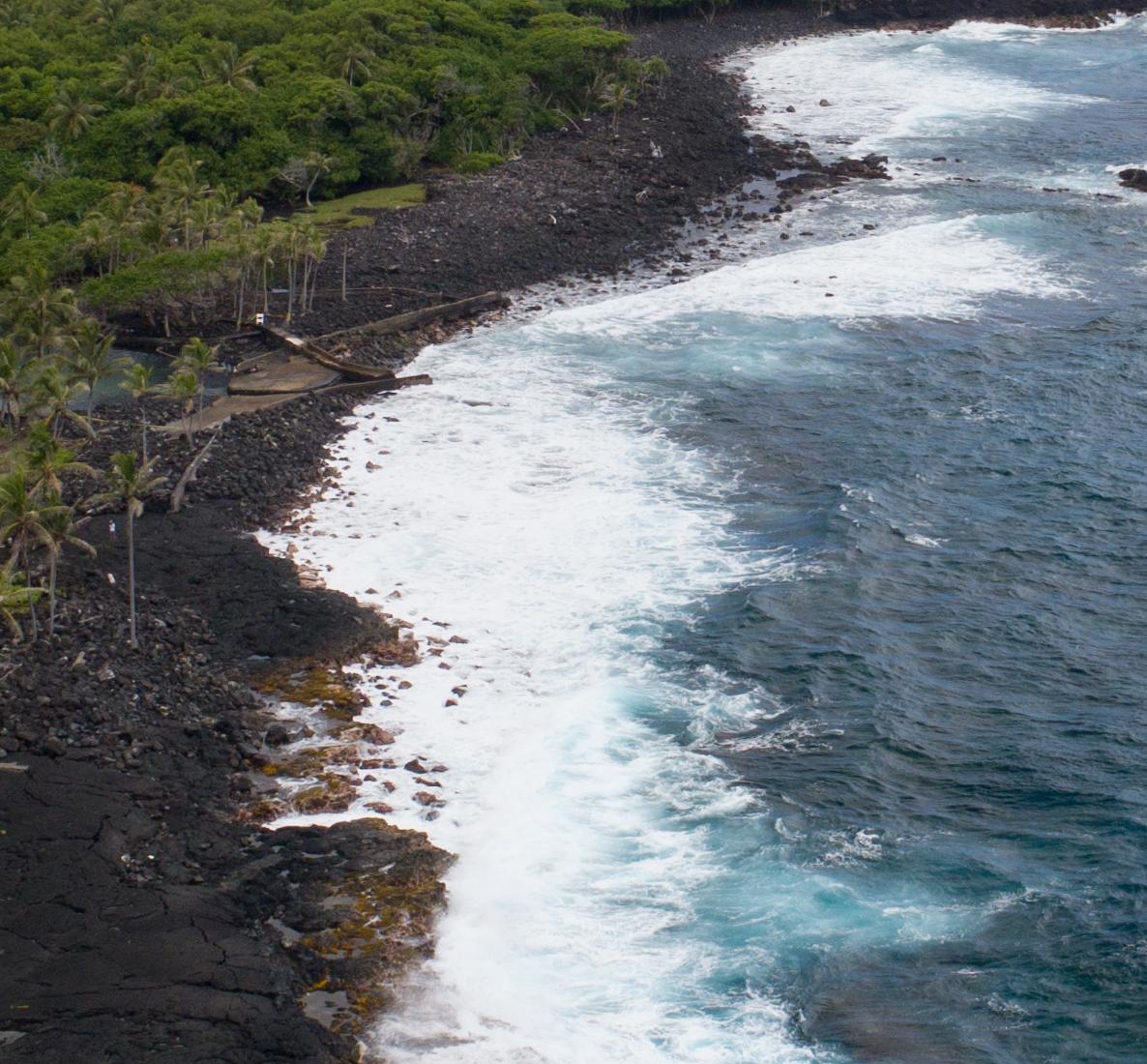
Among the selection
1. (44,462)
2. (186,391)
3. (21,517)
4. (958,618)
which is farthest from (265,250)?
(958,618)

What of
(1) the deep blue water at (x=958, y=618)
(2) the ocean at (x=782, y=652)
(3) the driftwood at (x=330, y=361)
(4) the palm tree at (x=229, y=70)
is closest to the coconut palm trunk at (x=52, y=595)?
(2) the ocean at (x=782, y=652)

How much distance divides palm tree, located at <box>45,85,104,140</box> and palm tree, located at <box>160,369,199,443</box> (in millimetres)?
28688

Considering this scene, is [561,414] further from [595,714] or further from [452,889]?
[452,889]

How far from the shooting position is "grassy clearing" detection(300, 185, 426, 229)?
7131cm

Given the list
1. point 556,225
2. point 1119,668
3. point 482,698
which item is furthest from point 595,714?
point 556,225

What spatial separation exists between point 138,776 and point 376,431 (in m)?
22.1

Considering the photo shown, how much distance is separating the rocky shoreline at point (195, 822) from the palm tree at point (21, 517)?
6.33 ft

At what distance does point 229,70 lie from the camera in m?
78.4

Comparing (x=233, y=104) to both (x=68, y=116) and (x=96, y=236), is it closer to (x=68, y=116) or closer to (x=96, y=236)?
(x=68, y=116)

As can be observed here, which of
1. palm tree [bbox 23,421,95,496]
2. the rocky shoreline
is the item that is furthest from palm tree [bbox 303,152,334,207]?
palm tree [bbox 23,421,95,496]

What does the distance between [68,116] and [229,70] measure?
32.1ft

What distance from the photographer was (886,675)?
127 feet

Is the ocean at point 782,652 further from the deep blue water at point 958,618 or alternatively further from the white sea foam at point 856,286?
the white sea foam at point 856,286

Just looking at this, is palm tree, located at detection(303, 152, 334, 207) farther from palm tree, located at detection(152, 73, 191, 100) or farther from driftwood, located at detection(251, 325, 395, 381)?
driftwood, located at detection(251, 325, 395, 381)
